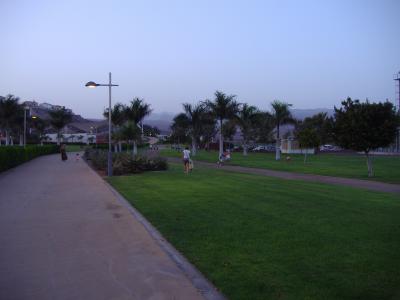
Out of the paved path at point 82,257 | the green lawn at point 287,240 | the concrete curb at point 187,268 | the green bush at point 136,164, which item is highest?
the green bush at point 136,164

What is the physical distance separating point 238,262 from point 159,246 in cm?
173

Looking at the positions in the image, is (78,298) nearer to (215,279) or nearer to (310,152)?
(215,279)

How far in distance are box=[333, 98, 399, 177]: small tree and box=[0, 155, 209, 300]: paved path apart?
14.6 m

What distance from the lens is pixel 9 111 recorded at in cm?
6088

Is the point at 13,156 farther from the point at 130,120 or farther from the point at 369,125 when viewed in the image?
the point at 369,125

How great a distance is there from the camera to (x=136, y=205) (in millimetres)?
12242

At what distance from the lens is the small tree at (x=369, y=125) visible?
22406mm

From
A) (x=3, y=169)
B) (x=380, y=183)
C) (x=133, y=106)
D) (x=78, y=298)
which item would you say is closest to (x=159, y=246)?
(x=78, y=298)

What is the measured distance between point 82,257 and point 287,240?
3282 mm

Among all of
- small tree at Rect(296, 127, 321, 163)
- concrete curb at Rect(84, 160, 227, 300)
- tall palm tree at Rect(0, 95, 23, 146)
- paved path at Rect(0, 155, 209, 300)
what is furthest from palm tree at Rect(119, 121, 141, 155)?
tall palm tree at Rect(0, 95, 23, 146)

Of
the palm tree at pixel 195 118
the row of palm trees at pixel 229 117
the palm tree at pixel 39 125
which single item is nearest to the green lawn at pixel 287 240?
the row of palm trees at pixel 229 117

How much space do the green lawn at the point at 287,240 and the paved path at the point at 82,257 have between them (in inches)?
21.4

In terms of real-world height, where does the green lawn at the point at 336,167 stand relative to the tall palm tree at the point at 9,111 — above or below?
below

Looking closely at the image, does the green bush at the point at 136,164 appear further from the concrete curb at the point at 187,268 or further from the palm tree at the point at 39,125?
the palm tree at the point at 39,125
